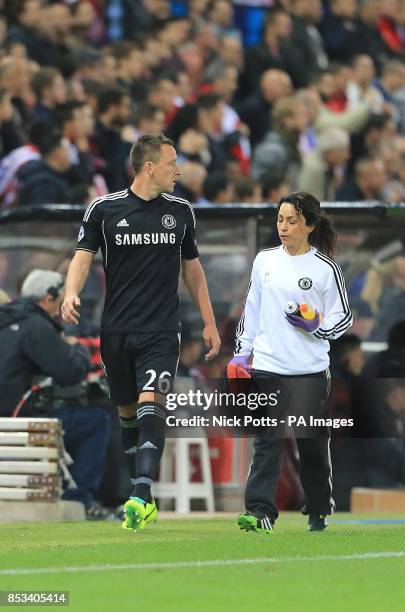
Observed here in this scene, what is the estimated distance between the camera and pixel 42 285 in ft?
40.1

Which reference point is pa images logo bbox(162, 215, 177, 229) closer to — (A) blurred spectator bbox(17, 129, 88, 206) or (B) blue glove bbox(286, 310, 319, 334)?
(B) blue glove bbox(286, 310, 319, 334)

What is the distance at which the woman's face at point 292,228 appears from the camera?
9.73 m

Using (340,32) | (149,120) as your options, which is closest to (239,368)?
(149,120)

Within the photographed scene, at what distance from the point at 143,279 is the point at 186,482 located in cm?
404

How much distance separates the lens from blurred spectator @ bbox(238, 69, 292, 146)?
66.1 ft

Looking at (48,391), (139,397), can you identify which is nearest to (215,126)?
(48,391)

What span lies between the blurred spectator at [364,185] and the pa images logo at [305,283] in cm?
773

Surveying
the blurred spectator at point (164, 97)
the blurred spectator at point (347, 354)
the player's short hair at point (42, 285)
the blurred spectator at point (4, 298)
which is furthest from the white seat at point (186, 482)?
the blurred spectator at point (164, 97)

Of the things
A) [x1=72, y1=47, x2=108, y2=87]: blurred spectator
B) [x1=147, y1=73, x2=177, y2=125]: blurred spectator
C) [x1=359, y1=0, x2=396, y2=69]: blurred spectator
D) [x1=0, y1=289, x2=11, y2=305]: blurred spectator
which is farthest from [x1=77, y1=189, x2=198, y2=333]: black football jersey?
[x1=359, y1=0, x2=396, y2=69]: blurred spectator

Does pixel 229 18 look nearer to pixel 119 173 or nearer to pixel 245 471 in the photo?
pixel 119 173

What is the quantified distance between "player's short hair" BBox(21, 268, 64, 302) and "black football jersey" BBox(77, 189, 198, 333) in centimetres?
229

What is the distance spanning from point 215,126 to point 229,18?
4.49 m

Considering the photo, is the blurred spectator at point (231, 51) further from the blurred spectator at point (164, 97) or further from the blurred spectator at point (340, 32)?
the blurred spectator at point (340, 32)

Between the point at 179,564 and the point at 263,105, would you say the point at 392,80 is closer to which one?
the point at 263,105
